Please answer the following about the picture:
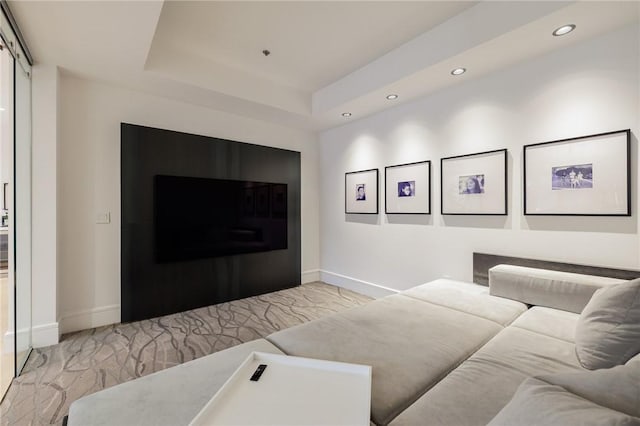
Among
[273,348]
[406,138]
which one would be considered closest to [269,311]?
[273,348]

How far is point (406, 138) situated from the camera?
11.2ft

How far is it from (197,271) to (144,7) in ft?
8.48

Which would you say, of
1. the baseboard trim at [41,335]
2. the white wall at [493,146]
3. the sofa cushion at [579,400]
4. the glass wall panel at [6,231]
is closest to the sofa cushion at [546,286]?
the white wall at [493,146]

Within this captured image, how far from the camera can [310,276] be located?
180 inches

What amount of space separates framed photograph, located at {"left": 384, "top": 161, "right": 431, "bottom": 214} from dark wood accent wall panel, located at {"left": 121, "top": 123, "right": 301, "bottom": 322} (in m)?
1.59

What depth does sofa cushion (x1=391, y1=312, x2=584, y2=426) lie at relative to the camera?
0.98 meters

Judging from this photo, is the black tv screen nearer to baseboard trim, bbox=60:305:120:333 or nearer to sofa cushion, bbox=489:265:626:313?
baseboard trim, bbox=60:305:120:333

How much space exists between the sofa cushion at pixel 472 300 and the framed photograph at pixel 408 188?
0.95m

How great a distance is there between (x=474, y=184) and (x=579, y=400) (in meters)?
2.38

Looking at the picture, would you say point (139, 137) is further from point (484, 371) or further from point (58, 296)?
point (484, 371)

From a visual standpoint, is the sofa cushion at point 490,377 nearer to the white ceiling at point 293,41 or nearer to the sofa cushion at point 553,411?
the sofa cushion at point 553,411

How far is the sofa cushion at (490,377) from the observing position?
977mm

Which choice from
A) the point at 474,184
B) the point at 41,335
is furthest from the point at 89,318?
the point at 474,184

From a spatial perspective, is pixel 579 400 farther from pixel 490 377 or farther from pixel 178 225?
pixel 178 225
